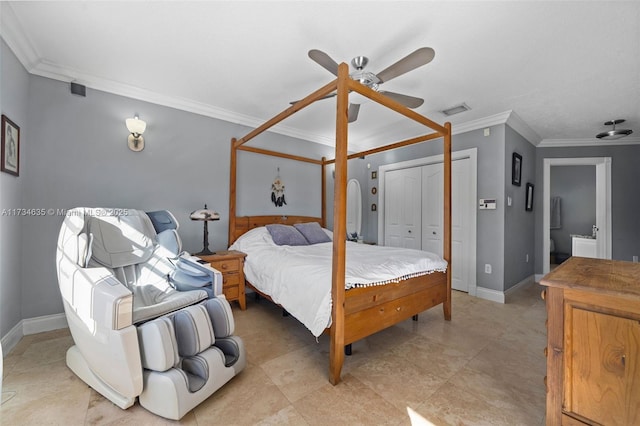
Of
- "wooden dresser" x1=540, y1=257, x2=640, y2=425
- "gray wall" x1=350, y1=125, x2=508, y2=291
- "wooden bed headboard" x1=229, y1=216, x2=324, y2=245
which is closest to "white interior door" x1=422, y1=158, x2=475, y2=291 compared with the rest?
"gray wall" x1=350, y1=125, x2=508, y2=291

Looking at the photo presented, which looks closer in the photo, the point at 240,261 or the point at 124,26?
the point at 124,26

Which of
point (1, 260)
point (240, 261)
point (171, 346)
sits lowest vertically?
point (171, 346)

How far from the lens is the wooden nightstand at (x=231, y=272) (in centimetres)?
277

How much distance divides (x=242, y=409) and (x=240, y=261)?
1626 millimetres

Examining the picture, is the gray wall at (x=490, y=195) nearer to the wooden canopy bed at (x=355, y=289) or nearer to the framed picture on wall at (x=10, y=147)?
the wooden canopy bed at (x=355, y=289)

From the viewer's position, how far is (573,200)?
20.0 ft

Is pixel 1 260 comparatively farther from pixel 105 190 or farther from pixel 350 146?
pixel 350 146

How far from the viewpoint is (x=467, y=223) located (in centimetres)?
372

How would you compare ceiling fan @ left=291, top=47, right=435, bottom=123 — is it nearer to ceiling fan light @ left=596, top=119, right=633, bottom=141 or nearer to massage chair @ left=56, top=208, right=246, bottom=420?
massage chair @ left=56, top=208, right=246, bottom=420

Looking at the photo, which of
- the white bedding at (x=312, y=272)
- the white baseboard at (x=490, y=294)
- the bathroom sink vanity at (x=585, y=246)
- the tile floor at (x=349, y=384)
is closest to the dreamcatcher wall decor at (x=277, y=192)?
the white bedding at (x=312, y=272)

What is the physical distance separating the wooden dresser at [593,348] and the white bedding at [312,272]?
3.35 ft

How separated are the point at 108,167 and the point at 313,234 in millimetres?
2391

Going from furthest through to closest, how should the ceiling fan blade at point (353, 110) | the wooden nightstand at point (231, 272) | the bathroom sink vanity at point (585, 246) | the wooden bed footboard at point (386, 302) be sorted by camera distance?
the bathroom sink vanity at point (585, 246) < the wooden nightstand at point (231, 272) < the ceiling fan blade at point (353, 110) < the wooden bed footboard at point (386, 302)

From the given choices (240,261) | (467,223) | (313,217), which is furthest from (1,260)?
(467,223)
